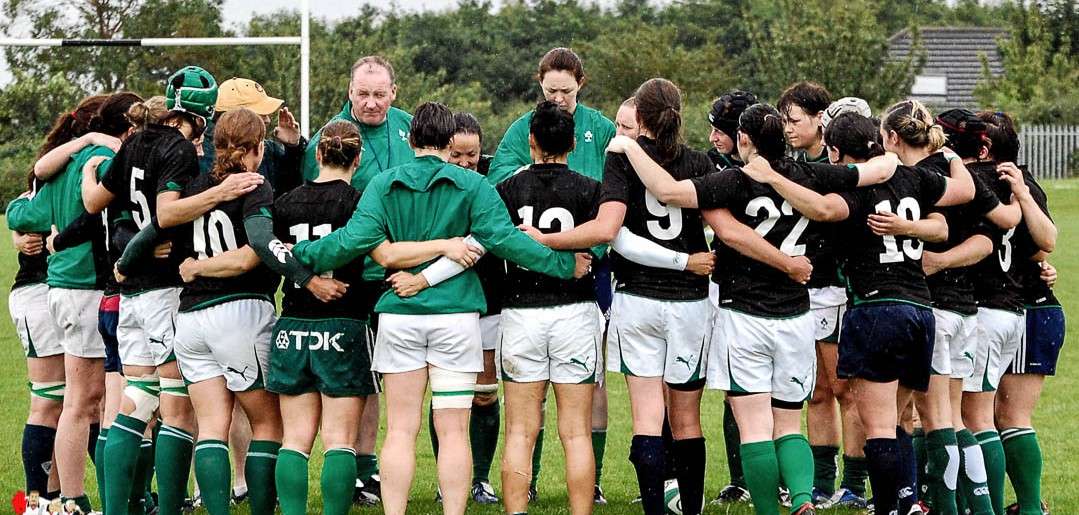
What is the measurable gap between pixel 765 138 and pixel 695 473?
172 cm

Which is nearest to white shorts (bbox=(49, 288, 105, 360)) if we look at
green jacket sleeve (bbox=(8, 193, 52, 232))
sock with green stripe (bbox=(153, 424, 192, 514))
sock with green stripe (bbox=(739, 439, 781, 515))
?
green jacket sleeve (bbox=(8, 193, 52, 232))

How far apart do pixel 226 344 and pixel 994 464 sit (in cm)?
386

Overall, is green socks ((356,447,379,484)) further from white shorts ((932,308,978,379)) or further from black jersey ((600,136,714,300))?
white shorts ((932,308,978,379))

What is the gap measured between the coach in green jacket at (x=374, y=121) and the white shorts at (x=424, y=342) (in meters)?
1.56

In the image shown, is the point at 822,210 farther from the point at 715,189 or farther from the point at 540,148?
the point at 540,148

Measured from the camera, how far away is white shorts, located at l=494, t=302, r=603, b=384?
253 inches

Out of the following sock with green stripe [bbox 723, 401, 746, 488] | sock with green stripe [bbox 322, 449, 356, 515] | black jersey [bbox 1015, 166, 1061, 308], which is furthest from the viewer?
sock with green stripe [bbox 723, 401, 746, 488]

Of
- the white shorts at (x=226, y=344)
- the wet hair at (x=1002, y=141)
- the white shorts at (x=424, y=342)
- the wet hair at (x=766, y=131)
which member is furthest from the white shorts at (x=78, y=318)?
the wet hair at (x=1002, y=141)

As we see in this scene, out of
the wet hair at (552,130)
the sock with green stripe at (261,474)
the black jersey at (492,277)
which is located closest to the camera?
the wet hair at (552,130)

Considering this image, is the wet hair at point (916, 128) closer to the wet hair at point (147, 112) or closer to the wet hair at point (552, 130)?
the wet hair at point (552, 130)

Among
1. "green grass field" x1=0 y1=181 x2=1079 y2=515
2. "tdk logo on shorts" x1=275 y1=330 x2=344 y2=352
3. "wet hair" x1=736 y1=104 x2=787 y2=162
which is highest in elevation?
"wet hair" x1=736 y1=104 x2=787 y2=162

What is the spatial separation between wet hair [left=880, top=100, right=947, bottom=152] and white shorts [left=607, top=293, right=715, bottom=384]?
128 centimetres

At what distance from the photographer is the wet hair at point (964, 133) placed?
6957 mm

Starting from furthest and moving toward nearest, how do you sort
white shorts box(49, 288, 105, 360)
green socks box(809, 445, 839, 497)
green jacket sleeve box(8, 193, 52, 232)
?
green socks box(809, 445, 839, 497), green jacket sleeve box(8, 193, 52, 232), white shorts box(49, 288, 105, 360)
